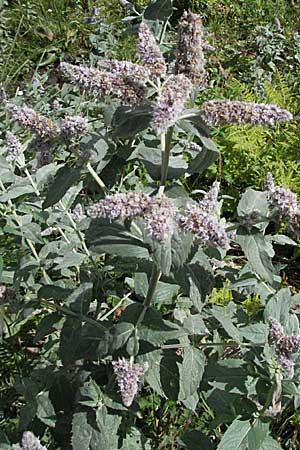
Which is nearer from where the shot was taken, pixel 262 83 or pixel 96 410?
pixel 96 410

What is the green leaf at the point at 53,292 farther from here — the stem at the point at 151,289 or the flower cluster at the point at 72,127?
the flower cluster at the point at 72,127

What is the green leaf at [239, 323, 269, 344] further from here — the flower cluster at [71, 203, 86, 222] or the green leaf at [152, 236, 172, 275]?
the flower cluster at [71, 203, 86, 222]

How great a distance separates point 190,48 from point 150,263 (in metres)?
0.60

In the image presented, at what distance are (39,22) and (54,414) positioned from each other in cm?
388

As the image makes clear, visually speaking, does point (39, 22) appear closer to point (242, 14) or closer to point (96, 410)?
point (242, 14)

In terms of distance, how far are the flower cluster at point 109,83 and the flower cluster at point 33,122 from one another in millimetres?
161

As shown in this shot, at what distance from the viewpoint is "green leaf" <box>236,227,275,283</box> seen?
4.90 feet

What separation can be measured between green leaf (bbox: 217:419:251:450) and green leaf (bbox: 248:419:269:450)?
0.02 m

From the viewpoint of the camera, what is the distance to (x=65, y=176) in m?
1.61

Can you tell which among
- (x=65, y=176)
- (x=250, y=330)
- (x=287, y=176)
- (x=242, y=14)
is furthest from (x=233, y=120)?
(x=242, y=14)

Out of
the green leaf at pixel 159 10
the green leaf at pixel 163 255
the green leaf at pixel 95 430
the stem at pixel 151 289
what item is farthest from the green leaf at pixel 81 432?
the green leaf at pixel 159 10

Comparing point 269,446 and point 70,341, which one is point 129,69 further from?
point 269,446

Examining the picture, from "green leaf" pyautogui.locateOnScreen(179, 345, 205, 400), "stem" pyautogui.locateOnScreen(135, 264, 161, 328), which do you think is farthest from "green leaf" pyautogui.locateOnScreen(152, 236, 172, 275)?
"green leaf" pyautogui.locateOnScreen(179, 345, 205, 400)

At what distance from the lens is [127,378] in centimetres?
157
